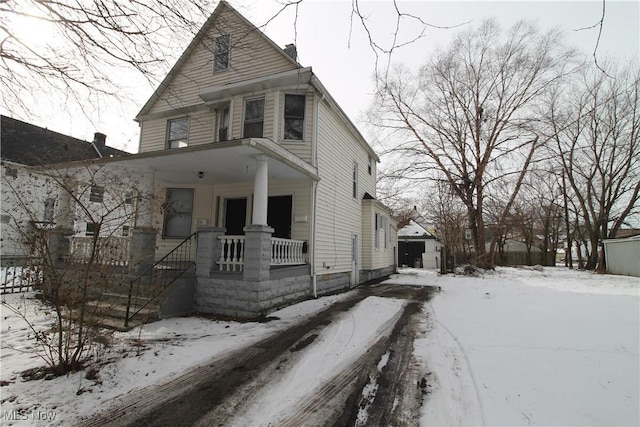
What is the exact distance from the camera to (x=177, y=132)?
1134cm

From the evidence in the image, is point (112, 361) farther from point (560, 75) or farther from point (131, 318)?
point (560, 75)

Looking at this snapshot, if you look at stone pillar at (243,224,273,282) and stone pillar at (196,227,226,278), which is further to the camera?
stone pillar at (196,227,226,278)

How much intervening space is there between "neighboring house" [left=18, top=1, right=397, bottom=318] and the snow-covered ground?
1.10 metres

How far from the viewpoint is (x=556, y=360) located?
4031 mm

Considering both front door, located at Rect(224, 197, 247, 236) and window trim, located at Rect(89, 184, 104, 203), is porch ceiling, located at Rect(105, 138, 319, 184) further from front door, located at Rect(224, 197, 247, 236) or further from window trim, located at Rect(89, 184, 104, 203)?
window trim, located at Rect(89, 184, 104, 203)

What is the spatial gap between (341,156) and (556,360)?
888 cm

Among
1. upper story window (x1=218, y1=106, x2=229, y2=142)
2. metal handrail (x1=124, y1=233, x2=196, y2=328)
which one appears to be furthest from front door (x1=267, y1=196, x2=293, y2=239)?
upper story window (x1=218, y1=106, x2=229, y2=142)

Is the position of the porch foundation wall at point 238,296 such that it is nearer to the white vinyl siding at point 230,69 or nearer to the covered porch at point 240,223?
the covered porch at point 240,223

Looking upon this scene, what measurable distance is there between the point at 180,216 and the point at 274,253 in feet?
15.5

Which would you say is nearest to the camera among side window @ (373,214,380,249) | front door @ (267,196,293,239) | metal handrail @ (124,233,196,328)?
metal handrail @ (124,233,196,328)

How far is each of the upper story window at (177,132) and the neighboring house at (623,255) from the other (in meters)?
22.1

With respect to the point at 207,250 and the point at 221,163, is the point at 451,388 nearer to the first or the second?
the point at 207,250
